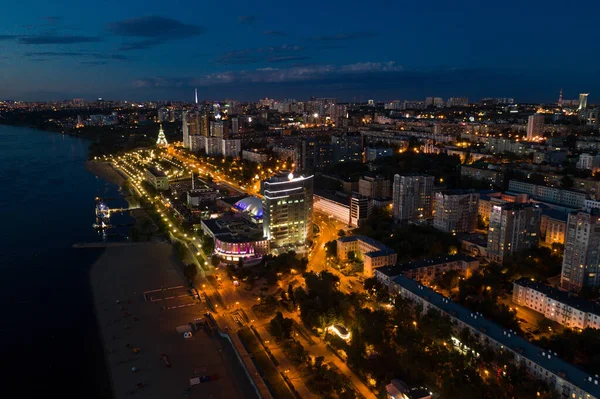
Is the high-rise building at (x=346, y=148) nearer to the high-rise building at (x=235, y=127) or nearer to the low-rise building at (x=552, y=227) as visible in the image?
the low-rise building at (x=552, y=227)

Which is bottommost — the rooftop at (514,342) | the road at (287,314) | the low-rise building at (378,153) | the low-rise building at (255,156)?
the road at (287,314)

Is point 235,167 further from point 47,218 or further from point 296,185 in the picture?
point 296,185

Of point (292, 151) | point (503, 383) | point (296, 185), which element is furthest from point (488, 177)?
point (503, 383)

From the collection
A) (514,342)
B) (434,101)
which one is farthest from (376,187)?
(434,101)

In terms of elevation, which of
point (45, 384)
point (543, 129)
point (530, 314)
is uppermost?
point (543, 129)

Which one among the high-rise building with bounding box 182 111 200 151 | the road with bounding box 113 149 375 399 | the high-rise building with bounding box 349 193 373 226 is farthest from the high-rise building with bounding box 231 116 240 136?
the high-rise building with bounding box 349 193 373 226

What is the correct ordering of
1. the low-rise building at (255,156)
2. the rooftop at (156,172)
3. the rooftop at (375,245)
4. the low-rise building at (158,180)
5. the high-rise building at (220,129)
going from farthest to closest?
the high-rise building at (220,129) → the low-rise building at (255,156) → the rooftop at (156,172) → the low-rise building at (158,180) → the rooftop at (375,245)

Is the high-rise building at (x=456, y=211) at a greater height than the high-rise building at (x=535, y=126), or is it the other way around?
the high-rise building at (x=535, y=126)

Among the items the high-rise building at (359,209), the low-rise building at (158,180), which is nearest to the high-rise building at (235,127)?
the low-rise building at (158,180)
